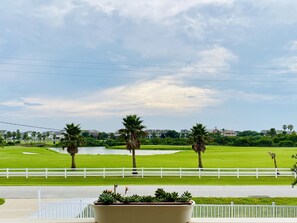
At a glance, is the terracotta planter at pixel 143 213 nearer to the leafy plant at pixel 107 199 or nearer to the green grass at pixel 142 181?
the leafy plant at pixel 107 199

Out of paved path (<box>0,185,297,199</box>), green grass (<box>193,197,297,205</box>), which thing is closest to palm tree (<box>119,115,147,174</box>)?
paved path (<box>0,185,297,199</box>)

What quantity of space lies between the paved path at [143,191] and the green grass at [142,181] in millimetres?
3335

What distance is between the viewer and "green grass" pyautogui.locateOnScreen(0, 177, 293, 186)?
111 feet

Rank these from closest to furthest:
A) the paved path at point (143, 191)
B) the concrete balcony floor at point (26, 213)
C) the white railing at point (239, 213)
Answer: the concrete balcony floor at point (26, 213), the white railing at point (239, 213), the paved path at point (143, 191)

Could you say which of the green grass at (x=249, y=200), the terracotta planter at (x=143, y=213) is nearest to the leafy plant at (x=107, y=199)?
the terracotta planter at (x=143, y=213)

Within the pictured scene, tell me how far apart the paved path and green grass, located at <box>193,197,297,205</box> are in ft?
4.99

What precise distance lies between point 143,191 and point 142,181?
7305mm

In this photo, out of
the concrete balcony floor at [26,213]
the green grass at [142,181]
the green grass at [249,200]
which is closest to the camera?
the concrete balcony floor at [26,213]

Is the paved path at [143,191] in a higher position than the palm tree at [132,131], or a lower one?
lower

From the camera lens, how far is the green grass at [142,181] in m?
33.9

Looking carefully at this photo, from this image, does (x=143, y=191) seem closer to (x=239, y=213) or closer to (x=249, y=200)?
(x=249, y=200)

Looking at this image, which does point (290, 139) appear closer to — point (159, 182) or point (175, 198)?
point (159, 182)

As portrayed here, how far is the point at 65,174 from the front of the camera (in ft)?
122

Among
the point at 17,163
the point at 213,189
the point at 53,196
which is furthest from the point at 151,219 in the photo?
the point at 17,163
